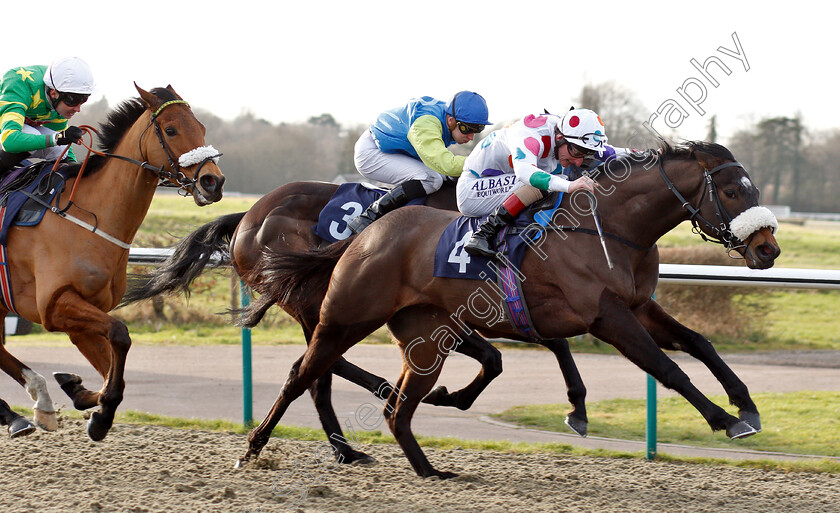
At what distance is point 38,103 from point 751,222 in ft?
12.7

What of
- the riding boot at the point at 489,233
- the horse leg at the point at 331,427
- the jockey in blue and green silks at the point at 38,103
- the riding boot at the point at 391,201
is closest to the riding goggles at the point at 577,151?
the riding boot at the point at 489,233

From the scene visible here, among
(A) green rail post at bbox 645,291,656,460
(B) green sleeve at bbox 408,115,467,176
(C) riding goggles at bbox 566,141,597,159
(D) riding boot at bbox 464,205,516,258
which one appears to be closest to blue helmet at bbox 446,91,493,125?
(B) green sleeve at bbox 408,115,467,176

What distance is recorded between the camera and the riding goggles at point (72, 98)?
4.96 meters

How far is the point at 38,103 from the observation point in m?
5.00

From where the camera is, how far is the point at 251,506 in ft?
13.1

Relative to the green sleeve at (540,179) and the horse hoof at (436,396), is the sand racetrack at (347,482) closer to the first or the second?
the horse hoof at (436,396)

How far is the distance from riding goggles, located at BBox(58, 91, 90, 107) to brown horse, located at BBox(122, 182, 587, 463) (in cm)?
118

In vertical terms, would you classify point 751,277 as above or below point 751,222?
below

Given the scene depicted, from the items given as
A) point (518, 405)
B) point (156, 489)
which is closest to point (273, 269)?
point (156, 489)

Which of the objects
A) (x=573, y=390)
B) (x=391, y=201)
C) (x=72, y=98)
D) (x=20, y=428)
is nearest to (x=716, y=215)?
(x=573, y=390)

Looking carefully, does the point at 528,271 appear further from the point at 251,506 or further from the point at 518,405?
the point at 518,405

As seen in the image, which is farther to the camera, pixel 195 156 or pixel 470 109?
pixel 470 109

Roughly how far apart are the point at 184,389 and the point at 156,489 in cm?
301

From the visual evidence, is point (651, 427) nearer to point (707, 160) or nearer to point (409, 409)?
point (409, 409)
